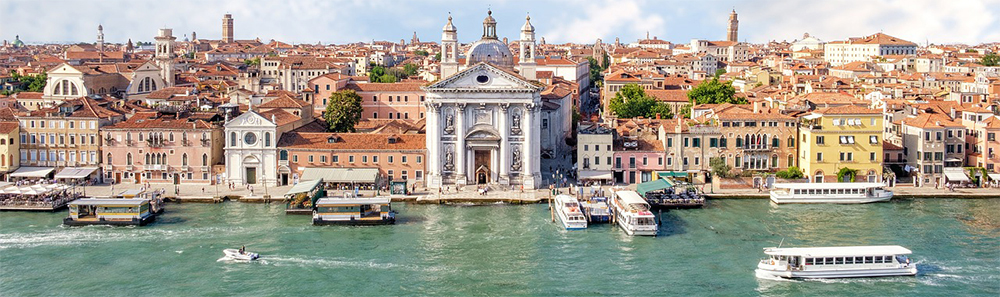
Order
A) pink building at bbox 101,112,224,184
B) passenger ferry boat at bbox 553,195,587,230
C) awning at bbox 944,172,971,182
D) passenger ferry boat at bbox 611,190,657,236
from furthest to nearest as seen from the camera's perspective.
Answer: pink building at bbox 101,112,224,184 < awning at bbox 944,172,971,182 < passenger ferry boat at bbox 553,195,587,230 < passenger ferry boat at bbox 611,190,657,236

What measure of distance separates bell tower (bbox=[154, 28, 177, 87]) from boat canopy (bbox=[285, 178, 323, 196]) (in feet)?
110

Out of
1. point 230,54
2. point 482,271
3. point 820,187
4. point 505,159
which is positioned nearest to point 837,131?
point 820,187

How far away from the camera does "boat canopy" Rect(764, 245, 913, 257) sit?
22203 mm

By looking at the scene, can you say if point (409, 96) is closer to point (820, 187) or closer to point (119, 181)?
point (119, 181)

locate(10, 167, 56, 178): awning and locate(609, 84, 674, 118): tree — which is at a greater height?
locate(609, 84, 674, 118): tree

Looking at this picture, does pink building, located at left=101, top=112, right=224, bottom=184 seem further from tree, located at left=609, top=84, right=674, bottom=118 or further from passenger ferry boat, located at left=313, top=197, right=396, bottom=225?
tree, located at left=609, top=84, right=674, bottom=118

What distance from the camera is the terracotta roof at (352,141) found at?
33.8 metres

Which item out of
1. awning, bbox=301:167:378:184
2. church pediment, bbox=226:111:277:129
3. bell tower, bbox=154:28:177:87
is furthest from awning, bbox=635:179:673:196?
bell tower, bbox=154:28:177:87

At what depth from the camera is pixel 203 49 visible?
129 metres

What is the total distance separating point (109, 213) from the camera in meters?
28.2

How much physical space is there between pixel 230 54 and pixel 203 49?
20967mm

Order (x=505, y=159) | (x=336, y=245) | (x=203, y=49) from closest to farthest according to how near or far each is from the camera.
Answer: (x=336, y=245) → (x=505, y=159) → (x=203, y=49)

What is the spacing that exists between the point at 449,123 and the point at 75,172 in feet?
41.0

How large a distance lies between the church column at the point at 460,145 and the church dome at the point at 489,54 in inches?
231
